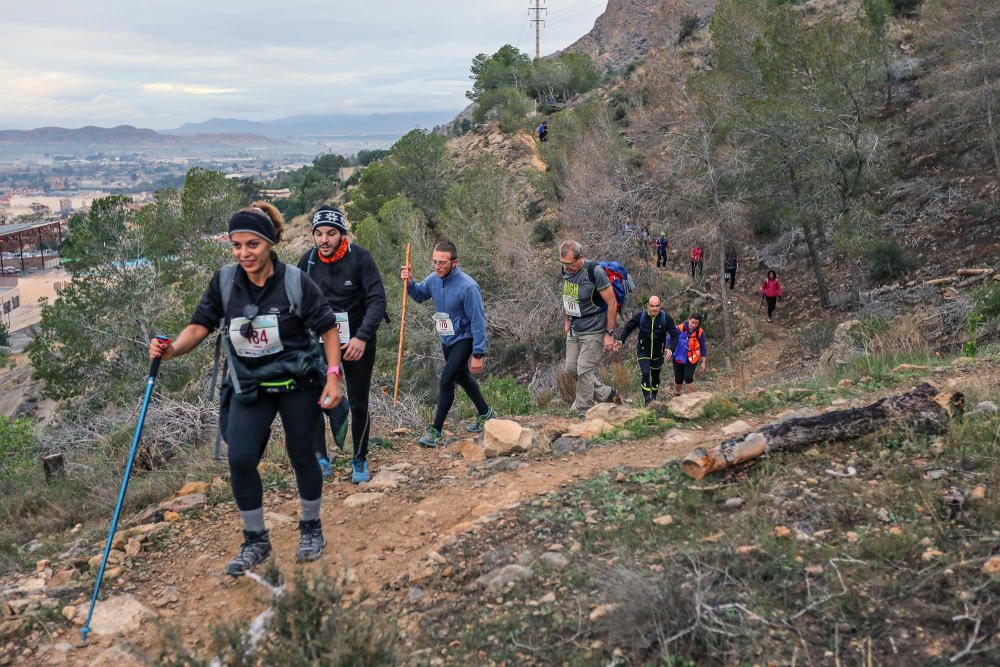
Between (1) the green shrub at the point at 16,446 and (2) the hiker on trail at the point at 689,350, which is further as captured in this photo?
(2) the hiker on trail at the point at 689,350

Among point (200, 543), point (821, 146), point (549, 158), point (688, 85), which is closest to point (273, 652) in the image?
point (200, 543)

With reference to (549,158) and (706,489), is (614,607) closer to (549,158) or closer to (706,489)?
(706,489)

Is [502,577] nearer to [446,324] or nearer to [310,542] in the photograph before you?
[310,542]

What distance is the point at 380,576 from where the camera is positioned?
3.73 meters

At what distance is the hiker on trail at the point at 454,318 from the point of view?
228 inches

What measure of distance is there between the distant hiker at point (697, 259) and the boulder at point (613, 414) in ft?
56.5

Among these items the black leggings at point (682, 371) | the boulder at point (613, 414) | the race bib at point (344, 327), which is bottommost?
the black leggings at point (682, 371)

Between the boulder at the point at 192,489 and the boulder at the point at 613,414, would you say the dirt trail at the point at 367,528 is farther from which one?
the boulder at the point at 613,414

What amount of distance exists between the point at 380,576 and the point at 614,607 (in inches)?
52.9

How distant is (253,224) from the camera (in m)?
3.74

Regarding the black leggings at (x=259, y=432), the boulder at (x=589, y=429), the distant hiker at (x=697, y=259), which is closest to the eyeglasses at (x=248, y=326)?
the black leggings at (x=259, y=432)

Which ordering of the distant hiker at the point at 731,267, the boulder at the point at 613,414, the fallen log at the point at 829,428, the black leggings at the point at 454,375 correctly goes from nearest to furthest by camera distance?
1. the fallen log at the point at 829,428
2. the black leggings at the point at 454,375
3. the boulder at the point at 613,414
4. the distant hiker at the point at 731,267

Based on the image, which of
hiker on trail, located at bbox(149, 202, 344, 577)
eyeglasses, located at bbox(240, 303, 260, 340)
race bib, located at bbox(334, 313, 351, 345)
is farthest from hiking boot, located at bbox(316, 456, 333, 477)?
eyeglasses, located at bbox(240, 303, 260, 340)

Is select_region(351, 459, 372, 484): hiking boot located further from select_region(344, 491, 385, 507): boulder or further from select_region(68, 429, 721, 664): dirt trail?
select_region(344, 491, 385, 507): boulder
